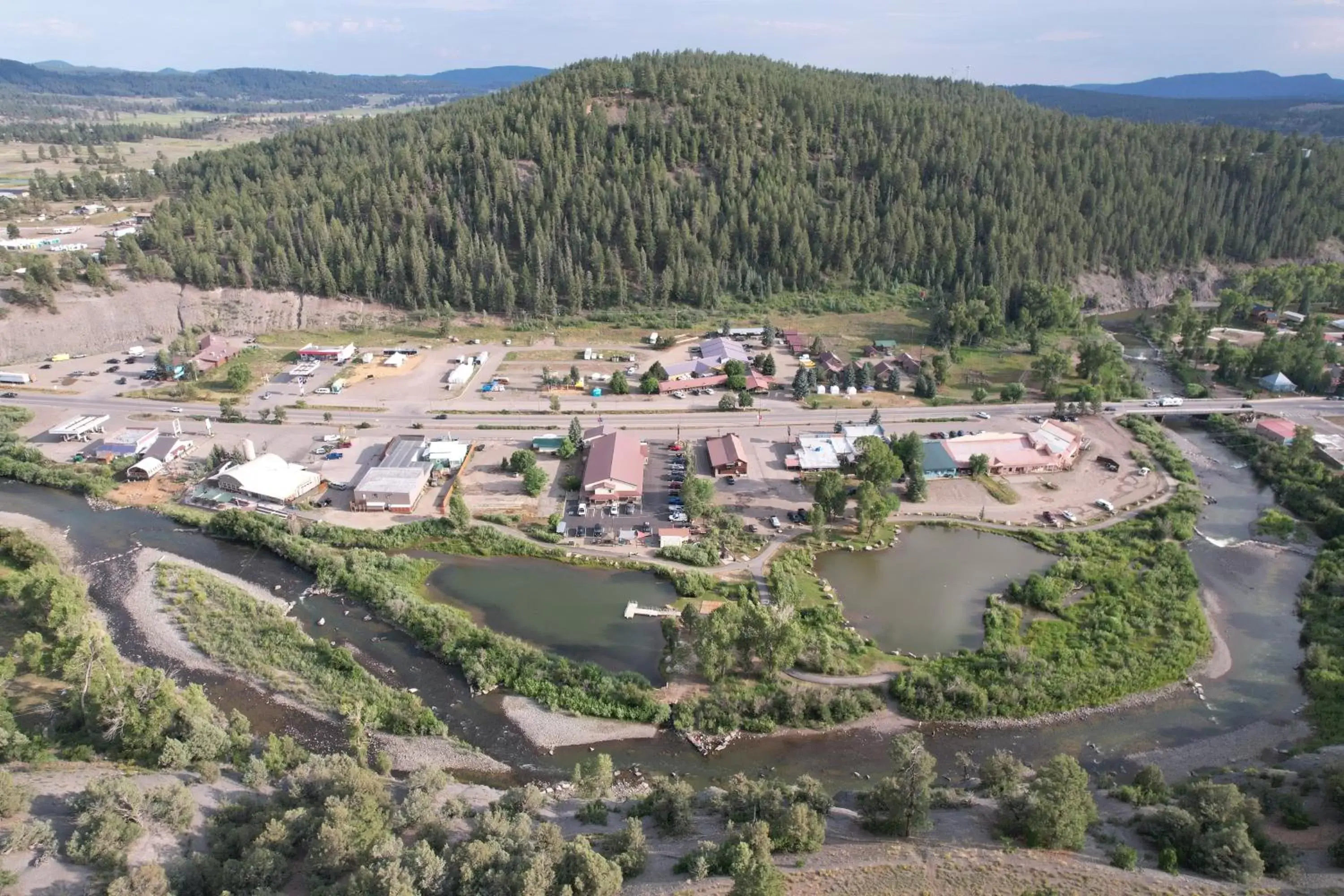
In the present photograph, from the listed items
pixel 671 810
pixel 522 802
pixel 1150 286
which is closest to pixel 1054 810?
pixel 671 810

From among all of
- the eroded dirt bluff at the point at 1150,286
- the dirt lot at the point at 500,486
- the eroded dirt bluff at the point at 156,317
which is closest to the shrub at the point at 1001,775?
the dirt lot at the point at 500,486

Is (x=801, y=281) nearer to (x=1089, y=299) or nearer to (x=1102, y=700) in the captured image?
(x=1089, y=299)

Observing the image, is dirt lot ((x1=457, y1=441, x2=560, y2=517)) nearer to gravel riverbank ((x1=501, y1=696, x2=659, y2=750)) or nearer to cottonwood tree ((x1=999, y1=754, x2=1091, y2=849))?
gravel riverbank ((x1=501, y1=696, x2=659, y2=750))

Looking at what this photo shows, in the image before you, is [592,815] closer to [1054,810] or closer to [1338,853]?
[1054,810]

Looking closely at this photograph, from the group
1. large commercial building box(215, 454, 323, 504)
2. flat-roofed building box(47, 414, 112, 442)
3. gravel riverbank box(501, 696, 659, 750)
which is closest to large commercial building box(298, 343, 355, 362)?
flat-roofed building box(47, 414, 112, 442)

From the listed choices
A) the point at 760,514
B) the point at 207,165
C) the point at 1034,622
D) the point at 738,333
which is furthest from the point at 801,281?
the point at 207,165
